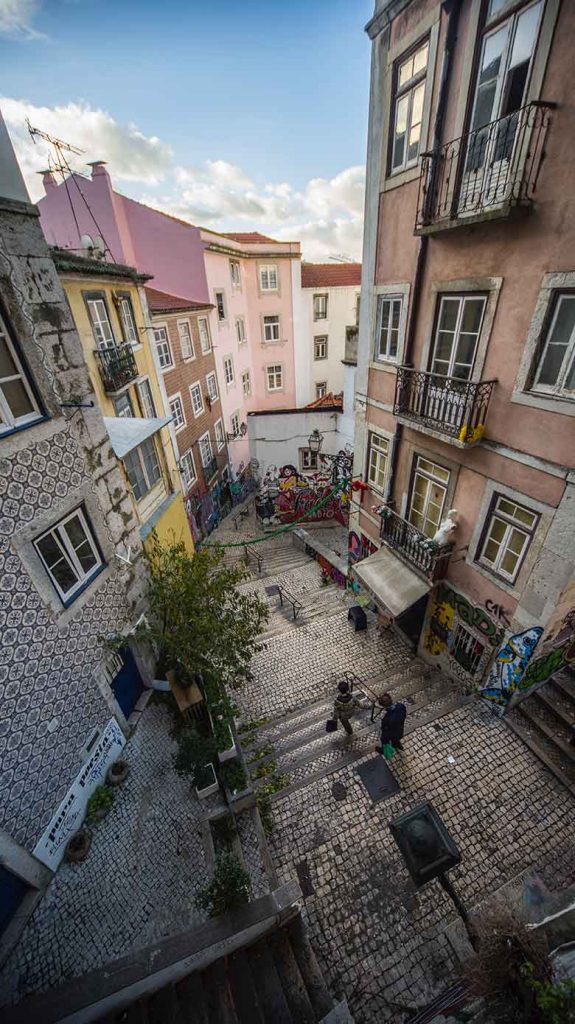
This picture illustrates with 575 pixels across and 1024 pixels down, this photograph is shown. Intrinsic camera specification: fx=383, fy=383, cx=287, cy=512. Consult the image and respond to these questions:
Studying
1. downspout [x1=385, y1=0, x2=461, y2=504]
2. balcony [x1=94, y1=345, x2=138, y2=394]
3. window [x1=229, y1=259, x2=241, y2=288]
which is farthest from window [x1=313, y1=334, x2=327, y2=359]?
downspout [x1=385, y1=0, x2=461, y2=504]

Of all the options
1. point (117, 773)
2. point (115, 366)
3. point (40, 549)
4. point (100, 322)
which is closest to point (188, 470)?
point (115, 366)

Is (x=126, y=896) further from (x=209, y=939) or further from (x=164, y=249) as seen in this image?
(x=164, y=249)

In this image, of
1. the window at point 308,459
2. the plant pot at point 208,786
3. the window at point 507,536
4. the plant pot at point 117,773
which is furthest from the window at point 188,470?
the window at point 507,536

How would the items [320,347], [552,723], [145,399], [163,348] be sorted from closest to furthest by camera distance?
[552,723] → [145,399] → [163,348] → [320,347]

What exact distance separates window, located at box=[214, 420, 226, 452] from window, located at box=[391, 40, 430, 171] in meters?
16.2

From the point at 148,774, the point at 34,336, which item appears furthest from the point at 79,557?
the point at 148,774

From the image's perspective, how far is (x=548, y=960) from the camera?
17.0 feet

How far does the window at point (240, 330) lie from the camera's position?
25.2 m

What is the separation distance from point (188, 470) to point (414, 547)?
495 inches

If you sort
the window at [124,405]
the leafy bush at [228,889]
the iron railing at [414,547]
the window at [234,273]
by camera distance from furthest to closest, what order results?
1. the window at [234,273]
2. the window at [124,405]
3. the iron railing at [414,547]
4. the leafy bush at [228,889]

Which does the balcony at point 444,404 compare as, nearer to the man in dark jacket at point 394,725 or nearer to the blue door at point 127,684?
the man in dark jacket at point 394,725

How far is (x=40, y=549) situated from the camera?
660 cm

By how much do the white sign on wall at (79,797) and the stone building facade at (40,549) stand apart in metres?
0.15

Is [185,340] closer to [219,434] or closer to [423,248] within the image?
[219,434]
